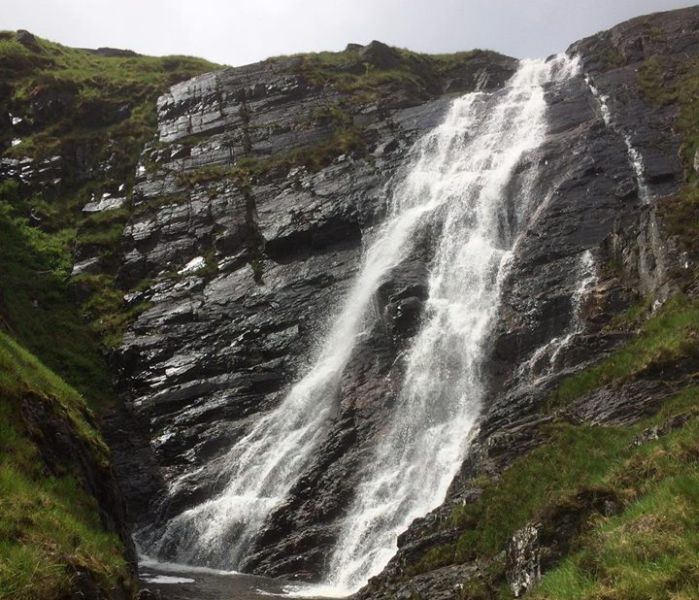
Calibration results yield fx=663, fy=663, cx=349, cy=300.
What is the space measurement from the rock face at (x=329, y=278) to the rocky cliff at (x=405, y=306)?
119 millimetres

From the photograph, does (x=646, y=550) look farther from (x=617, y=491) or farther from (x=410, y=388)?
(x=410, y=388)

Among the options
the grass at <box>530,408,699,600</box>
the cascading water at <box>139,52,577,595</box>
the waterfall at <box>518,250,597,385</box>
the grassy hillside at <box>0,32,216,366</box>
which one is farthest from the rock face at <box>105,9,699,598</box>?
the grassy hillside at <box>0,32,216,366</box>

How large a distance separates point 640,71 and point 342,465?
3584cm

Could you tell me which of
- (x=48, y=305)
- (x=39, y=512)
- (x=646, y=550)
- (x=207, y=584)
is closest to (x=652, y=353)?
(x=646, y=550)

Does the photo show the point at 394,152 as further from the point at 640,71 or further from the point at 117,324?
the point at 117,324

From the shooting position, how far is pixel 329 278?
1367 inches

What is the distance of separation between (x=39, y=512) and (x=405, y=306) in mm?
21442

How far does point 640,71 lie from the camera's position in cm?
A: 4444

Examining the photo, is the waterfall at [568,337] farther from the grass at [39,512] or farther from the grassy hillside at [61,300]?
the grassy hillside at [61,300]

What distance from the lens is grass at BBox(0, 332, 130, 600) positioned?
24.5ft

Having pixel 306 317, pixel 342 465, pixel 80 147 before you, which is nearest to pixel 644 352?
pixel 342 465

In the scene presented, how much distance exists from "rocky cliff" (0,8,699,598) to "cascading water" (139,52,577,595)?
0.71 metres

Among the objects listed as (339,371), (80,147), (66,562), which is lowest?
(339,371)

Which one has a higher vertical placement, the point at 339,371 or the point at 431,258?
the point at 431,258
